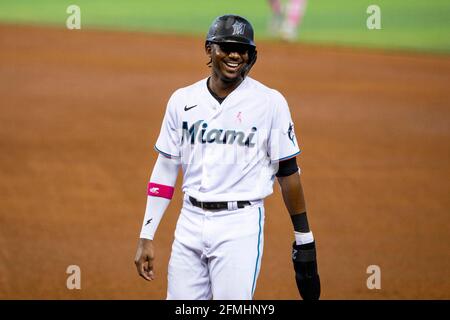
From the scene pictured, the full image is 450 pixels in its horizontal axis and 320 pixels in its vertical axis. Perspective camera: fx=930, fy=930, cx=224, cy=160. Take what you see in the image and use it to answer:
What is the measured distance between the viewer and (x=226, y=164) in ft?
15.3

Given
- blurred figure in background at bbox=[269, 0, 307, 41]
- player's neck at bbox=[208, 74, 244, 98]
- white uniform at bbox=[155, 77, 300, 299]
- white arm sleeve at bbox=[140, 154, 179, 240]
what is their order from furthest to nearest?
blurred figure in background at bbox=[269, 0, 307, 41] → white arm sleeve at bbox=[140, 154, 179, 240] → player's neck at bbox=[208, 74, 244, 98] → white uniform at bbox=[155, 77, 300, 299]

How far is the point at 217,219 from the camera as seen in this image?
463 cm

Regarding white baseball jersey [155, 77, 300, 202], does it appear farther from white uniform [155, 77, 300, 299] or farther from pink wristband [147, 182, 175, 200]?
pink wristband [147, 182, 175, 200]

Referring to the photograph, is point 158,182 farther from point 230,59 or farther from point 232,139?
point 230,59

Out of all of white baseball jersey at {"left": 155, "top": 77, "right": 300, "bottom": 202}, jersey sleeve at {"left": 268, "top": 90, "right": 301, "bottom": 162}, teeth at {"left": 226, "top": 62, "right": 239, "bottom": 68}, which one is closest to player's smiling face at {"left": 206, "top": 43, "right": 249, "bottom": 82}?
teeth at {"left": 226, "top": 62, "right": 239, "bottom": 68}

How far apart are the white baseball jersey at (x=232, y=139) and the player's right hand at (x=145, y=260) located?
1.23ft

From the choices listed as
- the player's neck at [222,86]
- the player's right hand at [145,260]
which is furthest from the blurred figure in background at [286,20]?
the player's right hand at [145,260]

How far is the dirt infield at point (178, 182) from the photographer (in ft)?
26.6

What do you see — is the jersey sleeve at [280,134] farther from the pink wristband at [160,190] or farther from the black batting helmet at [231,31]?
the pink wristband at [160,190]

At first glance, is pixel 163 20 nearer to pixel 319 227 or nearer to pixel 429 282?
pixel 319 227

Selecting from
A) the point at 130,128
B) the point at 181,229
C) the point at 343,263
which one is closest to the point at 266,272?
the point at 343,263

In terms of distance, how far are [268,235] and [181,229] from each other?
14.8ft

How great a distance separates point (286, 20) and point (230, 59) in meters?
18.7

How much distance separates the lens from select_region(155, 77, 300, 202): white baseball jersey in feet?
15.2
